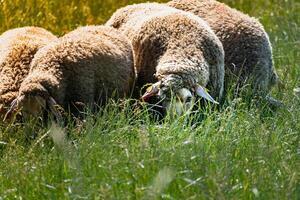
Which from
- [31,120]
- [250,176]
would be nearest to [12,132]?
[31,120]

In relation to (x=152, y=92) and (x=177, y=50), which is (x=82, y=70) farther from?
(x=177, y=50)

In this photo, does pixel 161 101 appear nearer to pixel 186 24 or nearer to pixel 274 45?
pixel 186 24

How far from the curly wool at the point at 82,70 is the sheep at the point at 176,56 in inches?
9.3

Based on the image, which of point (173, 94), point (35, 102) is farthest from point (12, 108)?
point (173, 94)

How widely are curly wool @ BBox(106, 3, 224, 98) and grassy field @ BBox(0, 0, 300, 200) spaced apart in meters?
0.34

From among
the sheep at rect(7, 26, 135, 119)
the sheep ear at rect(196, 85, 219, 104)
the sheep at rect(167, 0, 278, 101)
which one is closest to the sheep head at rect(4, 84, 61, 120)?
the sheep at rect(7, 26, 135, 119)

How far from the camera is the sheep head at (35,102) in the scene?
23.8ft

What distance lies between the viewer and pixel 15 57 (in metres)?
8.06

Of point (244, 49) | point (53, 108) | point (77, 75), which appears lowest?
point (244, 49)

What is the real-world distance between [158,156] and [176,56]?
203 centimetres

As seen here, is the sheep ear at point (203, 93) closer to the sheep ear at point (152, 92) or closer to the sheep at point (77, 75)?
the sheep ear at point (152, 92)

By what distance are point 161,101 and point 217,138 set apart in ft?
3.17

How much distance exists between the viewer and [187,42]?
809 centimetres

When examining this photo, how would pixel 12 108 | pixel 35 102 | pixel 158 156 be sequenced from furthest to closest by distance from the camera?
pixel 12 108 → pixel 35 102 → pixel 158 156
